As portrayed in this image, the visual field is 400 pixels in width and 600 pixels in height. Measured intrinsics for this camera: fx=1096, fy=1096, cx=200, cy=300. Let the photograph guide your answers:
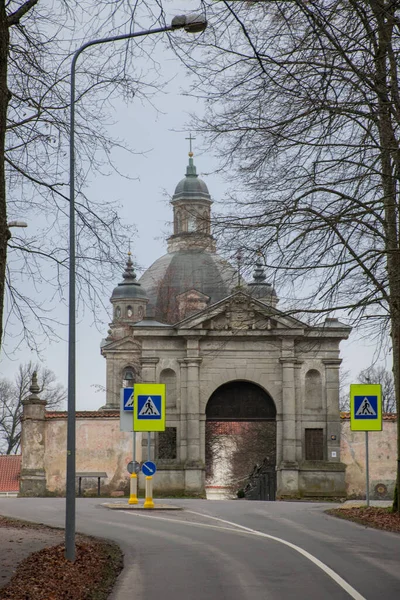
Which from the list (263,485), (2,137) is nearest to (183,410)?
(263,485)

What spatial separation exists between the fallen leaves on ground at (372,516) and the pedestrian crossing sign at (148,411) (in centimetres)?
459

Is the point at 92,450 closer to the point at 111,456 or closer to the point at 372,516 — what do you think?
the point at 111,456

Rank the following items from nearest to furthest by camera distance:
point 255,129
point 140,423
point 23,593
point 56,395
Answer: point 23,593 < point 255,129 < point 140,423 < point 56,395

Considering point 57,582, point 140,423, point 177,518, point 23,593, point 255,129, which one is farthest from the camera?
point 140,423

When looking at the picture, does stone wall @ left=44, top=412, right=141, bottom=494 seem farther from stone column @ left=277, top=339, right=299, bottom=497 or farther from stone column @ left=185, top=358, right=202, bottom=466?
stone column @ left=277, top=339, right=299, bottom=497

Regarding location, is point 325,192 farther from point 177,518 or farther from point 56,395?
point 56,395

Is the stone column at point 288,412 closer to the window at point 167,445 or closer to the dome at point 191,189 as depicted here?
the window at point 167,445

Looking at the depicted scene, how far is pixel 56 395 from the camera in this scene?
336 ft

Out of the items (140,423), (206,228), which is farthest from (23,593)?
(140,423)

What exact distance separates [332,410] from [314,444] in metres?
1.43

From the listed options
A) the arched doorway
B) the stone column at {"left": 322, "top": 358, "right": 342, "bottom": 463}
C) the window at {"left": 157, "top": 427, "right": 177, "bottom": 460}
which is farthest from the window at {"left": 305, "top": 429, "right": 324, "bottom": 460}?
the window at {"left": 157, "top": 427, "right": 177, "bottom": 460}

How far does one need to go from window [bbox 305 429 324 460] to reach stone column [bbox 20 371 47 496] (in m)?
9.70

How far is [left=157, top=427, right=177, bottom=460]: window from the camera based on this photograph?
1591 inches

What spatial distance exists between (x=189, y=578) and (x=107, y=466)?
27471 millimetres
